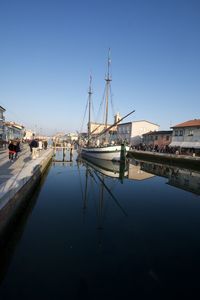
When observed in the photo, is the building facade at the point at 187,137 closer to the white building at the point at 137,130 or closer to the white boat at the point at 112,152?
the white boat at the point at 112,152

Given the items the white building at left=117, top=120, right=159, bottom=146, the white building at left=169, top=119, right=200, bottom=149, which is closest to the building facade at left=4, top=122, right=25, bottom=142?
the white building at left=117, top=120, right=159, bottom=146

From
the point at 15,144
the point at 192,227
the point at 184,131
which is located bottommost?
the point at 192,227

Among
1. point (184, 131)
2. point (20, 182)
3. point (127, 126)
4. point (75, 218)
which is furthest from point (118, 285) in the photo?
point (127, 126)

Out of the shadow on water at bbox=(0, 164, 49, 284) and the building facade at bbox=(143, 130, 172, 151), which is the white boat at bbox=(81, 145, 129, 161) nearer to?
the building facade at bbox=(143, 130, 172, 151)

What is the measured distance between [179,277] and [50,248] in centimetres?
436

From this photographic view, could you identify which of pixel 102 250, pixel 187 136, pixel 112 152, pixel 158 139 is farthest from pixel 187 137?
pixel 102 250

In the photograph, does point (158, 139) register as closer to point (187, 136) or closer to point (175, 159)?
point (187, 136)

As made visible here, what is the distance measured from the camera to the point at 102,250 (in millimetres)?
7531

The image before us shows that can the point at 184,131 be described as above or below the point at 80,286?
above

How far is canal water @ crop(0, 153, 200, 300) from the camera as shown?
5.60 metres

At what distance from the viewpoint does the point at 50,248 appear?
748 cm

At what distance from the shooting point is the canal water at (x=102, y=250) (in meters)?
5.60

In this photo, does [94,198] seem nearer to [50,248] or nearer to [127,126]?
[50,248]

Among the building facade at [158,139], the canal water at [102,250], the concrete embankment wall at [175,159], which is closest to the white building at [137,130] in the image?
the building facade at [158,139]
